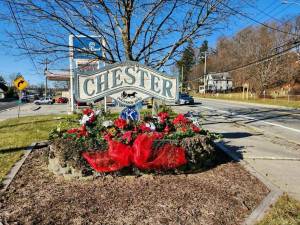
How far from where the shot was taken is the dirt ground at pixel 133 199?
335 cm

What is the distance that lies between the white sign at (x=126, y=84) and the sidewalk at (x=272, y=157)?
92.3 inches

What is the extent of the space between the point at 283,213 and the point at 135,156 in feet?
7.34

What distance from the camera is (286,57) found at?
45156 millimetres

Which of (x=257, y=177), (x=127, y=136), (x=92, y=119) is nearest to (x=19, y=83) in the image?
(x=92, y=119)

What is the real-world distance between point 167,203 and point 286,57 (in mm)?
47811

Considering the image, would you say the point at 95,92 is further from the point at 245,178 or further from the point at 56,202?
the point at 245,178

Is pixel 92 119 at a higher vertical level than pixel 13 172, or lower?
higher

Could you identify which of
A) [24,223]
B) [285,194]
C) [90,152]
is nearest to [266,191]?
[285,194]

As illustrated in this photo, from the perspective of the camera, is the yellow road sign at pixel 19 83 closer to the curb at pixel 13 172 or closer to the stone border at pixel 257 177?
the stone border at pixel 257 177

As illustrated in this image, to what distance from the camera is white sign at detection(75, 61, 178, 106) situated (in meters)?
5.50

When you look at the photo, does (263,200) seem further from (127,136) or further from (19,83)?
(19,83)

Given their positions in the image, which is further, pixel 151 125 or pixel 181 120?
pixel 181 120

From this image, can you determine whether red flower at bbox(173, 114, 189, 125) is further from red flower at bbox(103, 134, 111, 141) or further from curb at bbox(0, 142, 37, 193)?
curb at bbox(0, 142, 37, 193)

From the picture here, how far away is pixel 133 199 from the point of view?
3.89 m
